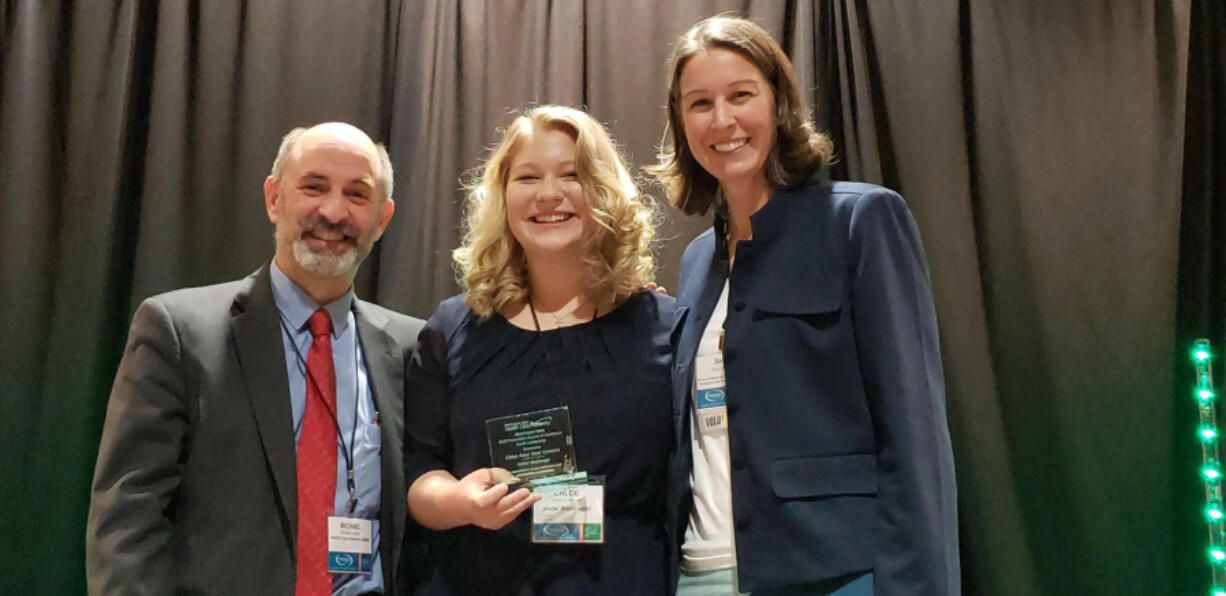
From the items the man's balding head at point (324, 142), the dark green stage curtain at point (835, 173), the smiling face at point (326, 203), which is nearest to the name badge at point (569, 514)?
the smiling face at point (326, 203)

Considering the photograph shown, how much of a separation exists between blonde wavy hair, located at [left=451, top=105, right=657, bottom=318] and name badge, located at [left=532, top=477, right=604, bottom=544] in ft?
1.34

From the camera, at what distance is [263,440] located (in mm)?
1721

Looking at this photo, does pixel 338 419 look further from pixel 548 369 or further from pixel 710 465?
pixel 710 465

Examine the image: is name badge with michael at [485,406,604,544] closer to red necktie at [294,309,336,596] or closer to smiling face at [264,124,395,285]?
red necktie at [294,309,336,596]

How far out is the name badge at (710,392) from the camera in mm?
1521

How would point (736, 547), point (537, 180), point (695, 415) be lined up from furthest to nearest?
point (537, 180), point (695, 415), point (736, 547)

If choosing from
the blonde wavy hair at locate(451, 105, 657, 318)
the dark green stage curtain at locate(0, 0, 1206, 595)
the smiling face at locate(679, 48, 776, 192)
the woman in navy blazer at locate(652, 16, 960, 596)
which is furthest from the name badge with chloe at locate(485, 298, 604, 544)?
the dark green stage curtain at locate(0, 0, 1206, 595)

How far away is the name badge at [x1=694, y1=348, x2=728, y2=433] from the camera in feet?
4.99

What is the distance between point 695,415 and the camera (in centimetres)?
158

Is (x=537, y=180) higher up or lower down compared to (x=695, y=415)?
higher up

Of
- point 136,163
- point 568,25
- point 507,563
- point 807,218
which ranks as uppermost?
point 568,25

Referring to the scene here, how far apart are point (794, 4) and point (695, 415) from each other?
1637 millimetres

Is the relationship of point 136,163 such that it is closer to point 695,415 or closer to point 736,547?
point 695,415

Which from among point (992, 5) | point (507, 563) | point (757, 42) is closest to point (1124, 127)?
point (992, 5)
